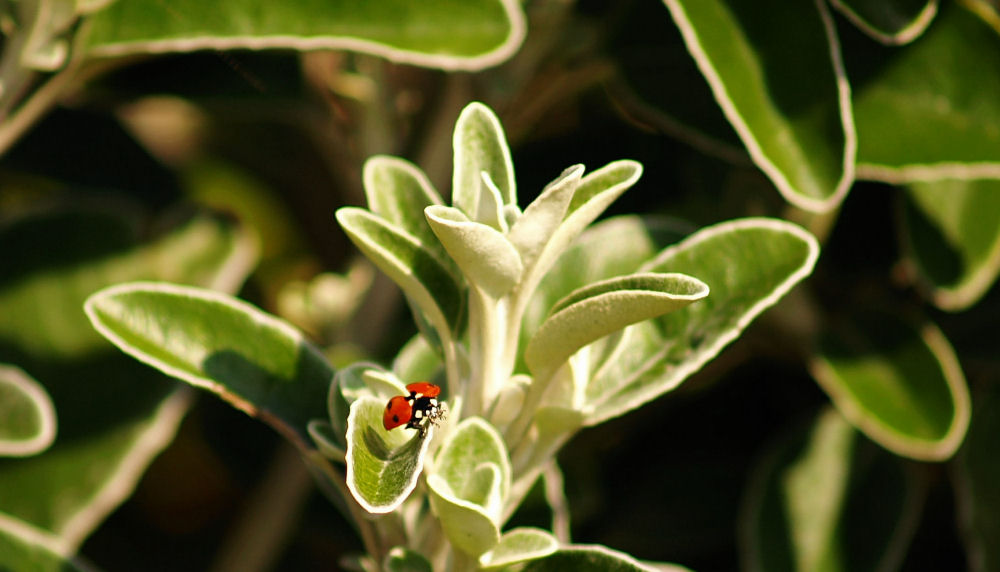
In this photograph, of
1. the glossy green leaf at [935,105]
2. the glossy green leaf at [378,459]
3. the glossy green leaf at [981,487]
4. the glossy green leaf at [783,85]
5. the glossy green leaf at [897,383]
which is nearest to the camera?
the glossy green leaf at [378,459]

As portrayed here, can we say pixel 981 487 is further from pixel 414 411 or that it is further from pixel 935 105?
pixel 414 411

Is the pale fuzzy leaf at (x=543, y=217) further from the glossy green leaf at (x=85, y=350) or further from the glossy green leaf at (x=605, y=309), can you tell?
the glossy green leaf at (x=85, y=350)

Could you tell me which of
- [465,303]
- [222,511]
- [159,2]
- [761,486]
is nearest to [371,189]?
[465,303]

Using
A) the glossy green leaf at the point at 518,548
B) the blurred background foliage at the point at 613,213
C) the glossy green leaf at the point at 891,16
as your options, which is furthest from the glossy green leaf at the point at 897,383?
the glossy green leaf at the point at 518,548

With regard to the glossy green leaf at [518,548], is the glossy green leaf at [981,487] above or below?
below

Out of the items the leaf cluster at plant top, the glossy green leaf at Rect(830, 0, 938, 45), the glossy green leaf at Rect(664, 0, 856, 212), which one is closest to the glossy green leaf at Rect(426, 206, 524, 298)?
the leaf cluster at plant top

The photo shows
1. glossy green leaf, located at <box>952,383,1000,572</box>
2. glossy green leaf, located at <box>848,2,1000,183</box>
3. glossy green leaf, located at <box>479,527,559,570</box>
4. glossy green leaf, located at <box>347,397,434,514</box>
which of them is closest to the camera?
glossy green leaf, located at <box>347,397,434,514</box>

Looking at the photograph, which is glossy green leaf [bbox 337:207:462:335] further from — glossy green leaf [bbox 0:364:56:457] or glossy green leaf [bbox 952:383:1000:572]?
glossy green leaf [bbox 952:383:1000:572]

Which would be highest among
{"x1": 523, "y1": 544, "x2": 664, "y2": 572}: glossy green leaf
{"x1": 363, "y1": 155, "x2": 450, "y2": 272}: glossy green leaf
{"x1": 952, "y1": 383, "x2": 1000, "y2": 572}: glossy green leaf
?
{"x1": 363, "y1": 155, "x2": 450, "y2": 272}: glossy green leaf
